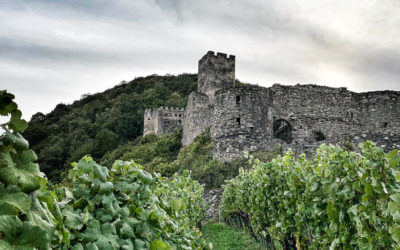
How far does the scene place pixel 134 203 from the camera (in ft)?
9.86

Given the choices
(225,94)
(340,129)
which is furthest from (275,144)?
(340,129)

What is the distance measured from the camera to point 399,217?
2.53 meters

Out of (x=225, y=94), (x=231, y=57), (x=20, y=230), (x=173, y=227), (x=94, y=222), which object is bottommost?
(x=173, y=227)

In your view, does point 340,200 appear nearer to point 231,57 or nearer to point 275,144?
point 275,144

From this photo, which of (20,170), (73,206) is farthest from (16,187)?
(73,206)

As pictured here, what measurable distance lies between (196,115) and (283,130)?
5635 mm

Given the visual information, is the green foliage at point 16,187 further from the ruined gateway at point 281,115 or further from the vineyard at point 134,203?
the ruined gateway at point 281,115

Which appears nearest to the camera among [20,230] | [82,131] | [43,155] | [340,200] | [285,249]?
[20,230]

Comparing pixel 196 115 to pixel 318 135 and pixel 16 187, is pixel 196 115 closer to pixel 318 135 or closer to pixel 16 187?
pixel 318 135

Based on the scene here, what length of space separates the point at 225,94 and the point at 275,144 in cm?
340

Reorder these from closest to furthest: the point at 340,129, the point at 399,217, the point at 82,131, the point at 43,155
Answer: the point at 399,217
the point at 340,129
the point at 43,155
the point at 82,131

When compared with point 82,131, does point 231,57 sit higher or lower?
higher

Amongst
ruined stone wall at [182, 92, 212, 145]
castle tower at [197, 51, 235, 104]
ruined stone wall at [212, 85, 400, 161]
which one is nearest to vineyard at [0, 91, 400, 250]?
ruined stone wall at [212, 85, 400, 161]

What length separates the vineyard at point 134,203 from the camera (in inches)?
49.8
